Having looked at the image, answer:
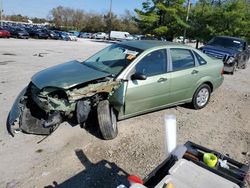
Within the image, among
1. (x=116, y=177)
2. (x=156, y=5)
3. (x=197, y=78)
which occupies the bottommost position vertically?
(x=116, y=177)

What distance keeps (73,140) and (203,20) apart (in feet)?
111

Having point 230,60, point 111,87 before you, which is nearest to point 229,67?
point 230,60

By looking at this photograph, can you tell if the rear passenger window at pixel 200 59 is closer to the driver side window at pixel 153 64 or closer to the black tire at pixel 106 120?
the driver side window at pixel 153 64

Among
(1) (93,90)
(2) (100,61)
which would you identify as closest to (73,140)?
(1) (93,90)

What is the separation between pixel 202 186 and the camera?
1882 millimetres

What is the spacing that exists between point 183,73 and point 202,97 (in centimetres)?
111

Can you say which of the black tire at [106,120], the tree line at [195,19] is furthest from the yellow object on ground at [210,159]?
the tree line at [195,19]

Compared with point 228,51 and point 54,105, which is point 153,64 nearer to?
point 54,105

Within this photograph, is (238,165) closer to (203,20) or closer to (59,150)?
(59,150)

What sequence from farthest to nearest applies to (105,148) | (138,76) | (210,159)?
(138,76)
(105,148)
(210,159)

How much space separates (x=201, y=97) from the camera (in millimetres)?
6469

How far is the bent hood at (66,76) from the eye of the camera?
4286 mm

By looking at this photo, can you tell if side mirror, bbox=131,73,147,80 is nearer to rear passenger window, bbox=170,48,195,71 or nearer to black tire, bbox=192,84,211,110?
rear passenger window, bbox=170,48,195,71

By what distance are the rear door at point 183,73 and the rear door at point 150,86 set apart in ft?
0.69
